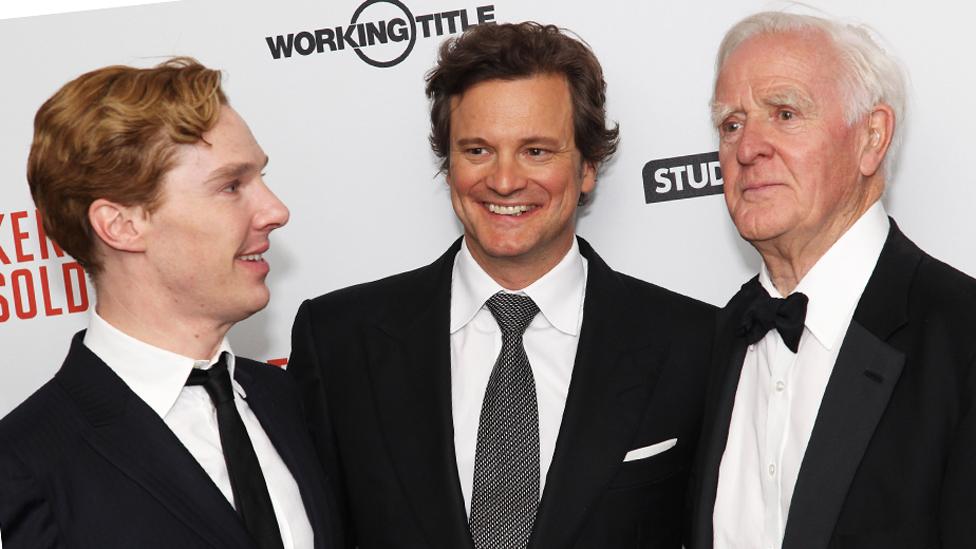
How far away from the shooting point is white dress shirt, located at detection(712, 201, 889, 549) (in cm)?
216

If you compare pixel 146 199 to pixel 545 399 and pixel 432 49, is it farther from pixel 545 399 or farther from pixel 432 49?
pixel 432 49

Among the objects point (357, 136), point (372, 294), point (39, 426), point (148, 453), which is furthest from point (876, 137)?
point (39, 426)

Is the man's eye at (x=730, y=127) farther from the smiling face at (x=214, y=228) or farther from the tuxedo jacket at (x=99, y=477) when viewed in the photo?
the tuxedo jacket at (x=99, y=477)

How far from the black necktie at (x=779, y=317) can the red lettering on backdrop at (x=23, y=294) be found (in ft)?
6.32

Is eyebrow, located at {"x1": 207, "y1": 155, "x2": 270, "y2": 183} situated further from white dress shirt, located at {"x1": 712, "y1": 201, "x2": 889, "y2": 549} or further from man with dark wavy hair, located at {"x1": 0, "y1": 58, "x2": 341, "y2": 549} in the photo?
white dress shirt, located at {"x1": 712, "y1": 201, "x2": 889, "y2": 549}

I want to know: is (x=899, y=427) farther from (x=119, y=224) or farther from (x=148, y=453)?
(x=119, y=224)

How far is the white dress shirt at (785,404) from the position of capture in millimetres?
2158

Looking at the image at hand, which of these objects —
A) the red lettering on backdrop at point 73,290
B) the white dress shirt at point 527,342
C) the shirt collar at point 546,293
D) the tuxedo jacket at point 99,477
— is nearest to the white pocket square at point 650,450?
the white dress shirt at point 527,342

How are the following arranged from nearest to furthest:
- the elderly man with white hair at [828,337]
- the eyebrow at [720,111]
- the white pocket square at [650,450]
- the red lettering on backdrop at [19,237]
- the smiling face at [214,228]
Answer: the elderly man with white hair at [828,337], the smiling face at [214,228], the eyebrow at [720,111], the white pocket square at [650,450], the red lettering on backdrop at [19,237]

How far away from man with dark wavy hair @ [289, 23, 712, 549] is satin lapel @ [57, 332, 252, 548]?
0.51 metres

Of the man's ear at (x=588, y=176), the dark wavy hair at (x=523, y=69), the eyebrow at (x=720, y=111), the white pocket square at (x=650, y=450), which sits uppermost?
the dark wavy hair at (x=523, y=69)

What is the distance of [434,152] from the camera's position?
300 centimetres

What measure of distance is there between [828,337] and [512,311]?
0.72 m

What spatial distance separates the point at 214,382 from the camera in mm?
2170
